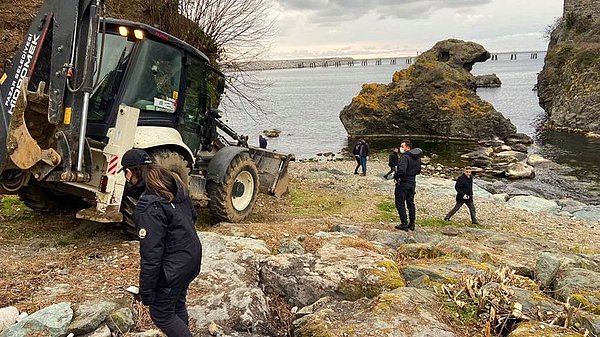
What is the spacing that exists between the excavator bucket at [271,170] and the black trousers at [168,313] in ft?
22.0

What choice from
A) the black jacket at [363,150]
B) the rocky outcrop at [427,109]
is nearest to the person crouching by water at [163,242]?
the black jacket at [363,150]

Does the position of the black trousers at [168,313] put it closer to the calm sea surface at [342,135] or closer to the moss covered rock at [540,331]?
the moss covered rock at [540,331]

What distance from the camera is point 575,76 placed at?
39.4 meters

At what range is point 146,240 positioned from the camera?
12.3 feet

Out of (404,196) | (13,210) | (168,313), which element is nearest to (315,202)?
(404,196)

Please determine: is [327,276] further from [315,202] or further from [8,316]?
[315,202]

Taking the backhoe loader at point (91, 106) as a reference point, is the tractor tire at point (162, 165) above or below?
below

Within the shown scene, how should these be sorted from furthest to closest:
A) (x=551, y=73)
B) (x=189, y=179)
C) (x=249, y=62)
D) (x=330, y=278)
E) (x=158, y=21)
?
(x=551, y=73)
(x=249, y=62)
(x=158, y=21)
(x=189, y=179)
(x=330, y=278)

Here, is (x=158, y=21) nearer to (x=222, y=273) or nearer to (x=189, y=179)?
(x=189, y=179)

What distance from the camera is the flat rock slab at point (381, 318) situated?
453 centimetres

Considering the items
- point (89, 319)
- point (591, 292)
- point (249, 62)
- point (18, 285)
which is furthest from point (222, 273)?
point (249, 62)

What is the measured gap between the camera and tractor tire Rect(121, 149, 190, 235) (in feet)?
21.3

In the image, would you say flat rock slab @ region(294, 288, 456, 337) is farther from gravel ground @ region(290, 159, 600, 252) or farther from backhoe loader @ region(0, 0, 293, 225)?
gravel ground @ region(290, 159, 600, 252)

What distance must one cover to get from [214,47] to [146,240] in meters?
12.8
